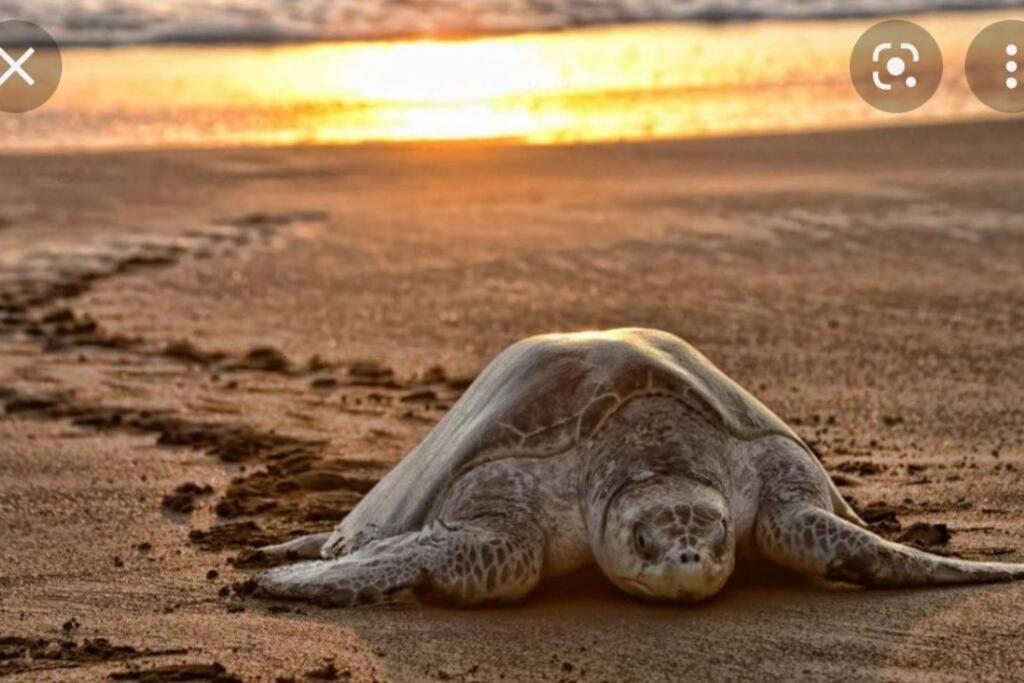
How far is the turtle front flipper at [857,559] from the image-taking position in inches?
179

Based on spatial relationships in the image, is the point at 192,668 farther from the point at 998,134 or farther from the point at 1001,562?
the point at 998,134

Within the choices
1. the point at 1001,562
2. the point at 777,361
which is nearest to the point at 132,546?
the point at 1001,562

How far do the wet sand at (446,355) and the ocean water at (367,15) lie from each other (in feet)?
24.9

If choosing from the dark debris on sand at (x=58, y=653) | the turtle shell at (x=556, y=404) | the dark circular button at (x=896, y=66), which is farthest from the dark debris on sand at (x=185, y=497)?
the dark circular button at (x=896, y=66)

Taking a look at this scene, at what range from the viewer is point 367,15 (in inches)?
901

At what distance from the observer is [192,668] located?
4.07 m

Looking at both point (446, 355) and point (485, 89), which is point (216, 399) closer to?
point (446, 355)

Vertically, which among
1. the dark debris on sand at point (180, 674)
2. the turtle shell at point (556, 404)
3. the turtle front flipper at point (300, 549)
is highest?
the turtle shell at point (556, 404)

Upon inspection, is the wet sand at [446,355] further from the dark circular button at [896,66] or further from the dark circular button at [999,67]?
the dark circular button at [896,66]

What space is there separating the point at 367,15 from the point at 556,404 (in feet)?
61.3

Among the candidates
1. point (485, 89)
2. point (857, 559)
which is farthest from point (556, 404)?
point (485, 89)

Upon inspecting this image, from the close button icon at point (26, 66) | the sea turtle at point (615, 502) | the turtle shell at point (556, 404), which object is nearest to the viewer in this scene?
the sea turtle at point (615, 502)

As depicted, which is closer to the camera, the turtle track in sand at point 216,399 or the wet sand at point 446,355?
the wet sand at point 446,355

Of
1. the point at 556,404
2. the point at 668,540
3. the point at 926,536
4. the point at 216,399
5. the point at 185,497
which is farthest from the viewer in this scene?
the point at 216,399
